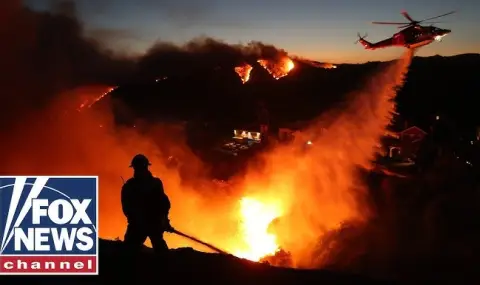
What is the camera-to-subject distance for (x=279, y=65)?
18.9 metres

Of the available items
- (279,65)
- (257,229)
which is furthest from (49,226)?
(279,65)

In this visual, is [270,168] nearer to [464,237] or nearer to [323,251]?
[323,251]

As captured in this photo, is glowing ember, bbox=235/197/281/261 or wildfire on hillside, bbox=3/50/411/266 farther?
wildfire on hillside, bbox=3/50/411/266

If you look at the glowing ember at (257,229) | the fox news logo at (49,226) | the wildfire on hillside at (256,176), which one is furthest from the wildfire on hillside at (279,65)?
the fox news logo at (49,226)

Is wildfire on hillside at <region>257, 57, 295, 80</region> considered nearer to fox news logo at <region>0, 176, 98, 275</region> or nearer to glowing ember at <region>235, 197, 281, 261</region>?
glowing ember at <region>235, 197, 281, 261</region>

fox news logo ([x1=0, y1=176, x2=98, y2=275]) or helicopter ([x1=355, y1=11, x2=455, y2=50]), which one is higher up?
helicopter ([x1=355, y1=11, x2=455, y2=50])

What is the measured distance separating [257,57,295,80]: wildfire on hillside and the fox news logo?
37.4 ft

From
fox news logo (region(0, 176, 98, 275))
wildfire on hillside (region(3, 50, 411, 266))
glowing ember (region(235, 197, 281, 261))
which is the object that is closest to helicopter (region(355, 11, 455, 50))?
wildfire on hillside (region(3, 50, 411, 266))

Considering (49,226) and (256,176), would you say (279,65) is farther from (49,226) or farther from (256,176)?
(49,226)

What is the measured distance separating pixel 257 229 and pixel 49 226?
11.4m

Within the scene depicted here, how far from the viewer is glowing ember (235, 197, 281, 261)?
53.3 feet

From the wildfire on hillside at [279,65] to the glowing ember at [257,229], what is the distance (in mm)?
5291

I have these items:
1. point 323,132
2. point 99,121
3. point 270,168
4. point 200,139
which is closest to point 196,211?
point 270,168

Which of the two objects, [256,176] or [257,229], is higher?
[256,176]
